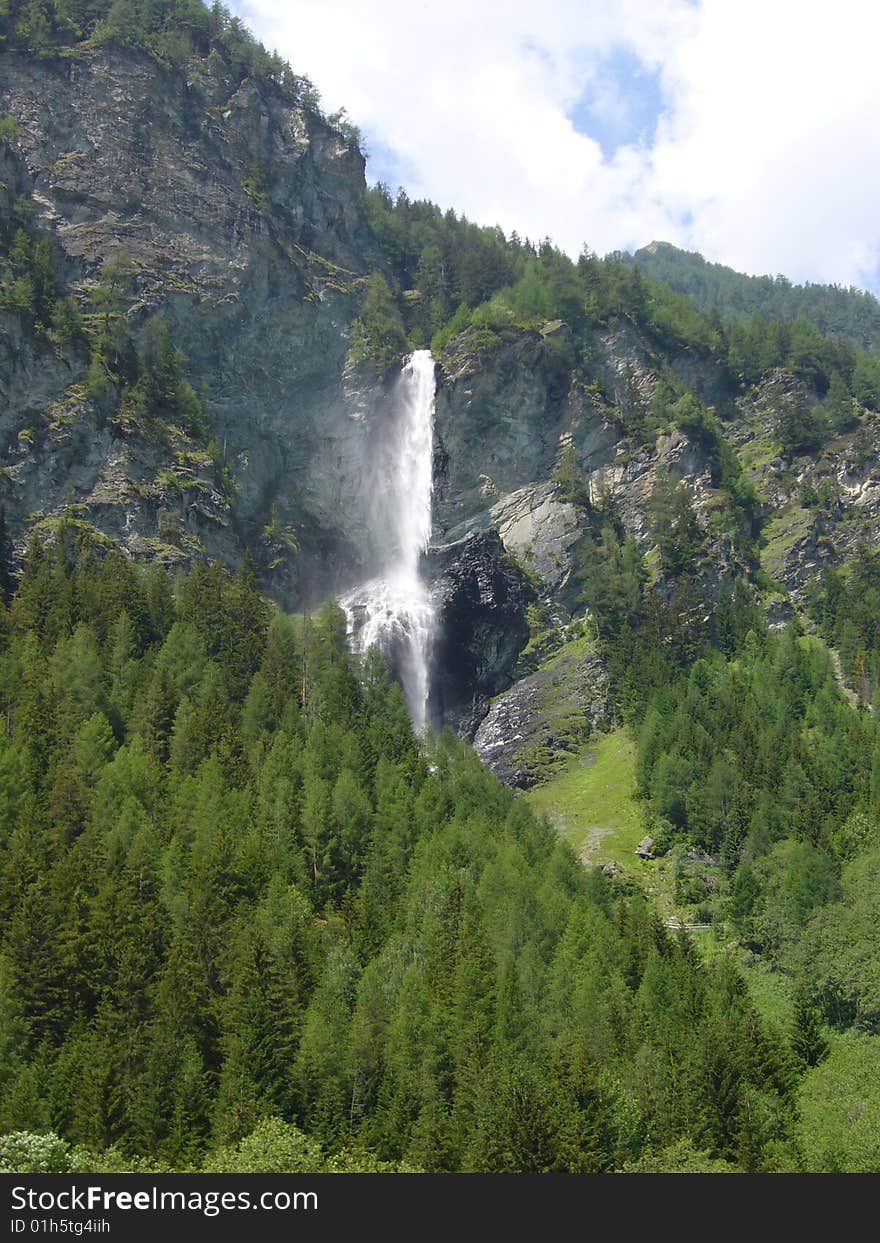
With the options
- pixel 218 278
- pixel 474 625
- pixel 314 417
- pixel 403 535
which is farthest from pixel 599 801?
pixel 218 278

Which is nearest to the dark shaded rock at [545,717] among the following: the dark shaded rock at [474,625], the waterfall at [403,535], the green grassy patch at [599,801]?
the green grassy patch at [599,801]

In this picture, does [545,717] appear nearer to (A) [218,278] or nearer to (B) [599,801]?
(B) [599,801]

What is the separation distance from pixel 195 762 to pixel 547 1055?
108ft

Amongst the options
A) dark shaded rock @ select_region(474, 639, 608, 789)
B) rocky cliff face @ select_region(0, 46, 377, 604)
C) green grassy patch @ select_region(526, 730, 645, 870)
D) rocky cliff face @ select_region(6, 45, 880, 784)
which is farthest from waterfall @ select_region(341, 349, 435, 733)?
green grassy patch @ select_region(526, 730, 645, 870)

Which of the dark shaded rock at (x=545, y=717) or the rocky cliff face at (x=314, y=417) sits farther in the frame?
the rocky cliff face at (x=314, y=417)

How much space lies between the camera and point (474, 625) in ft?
395

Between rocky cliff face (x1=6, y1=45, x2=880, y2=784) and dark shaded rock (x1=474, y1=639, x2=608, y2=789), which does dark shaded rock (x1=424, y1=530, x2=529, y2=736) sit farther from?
dark shaded rock (x1=474, y1=639, x2=608, y2=789)

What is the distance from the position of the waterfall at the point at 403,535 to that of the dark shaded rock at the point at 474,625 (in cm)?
195

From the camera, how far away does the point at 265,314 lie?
134875mm

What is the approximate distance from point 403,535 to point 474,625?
1798 centimetres

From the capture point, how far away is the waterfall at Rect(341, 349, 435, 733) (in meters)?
118

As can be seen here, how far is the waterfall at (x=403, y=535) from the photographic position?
386 ft

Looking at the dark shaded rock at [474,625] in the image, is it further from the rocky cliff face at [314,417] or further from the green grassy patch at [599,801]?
the green grassy patch at [599,801]

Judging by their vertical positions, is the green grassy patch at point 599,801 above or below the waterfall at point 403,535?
below
